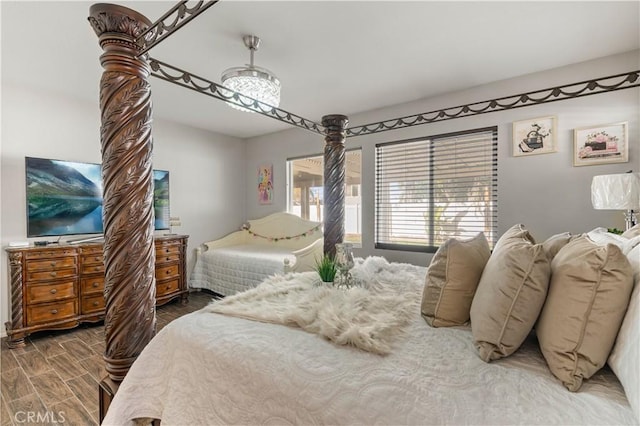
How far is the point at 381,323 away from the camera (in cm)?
109

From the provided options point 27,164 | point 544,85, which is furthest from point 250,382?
point 27,164

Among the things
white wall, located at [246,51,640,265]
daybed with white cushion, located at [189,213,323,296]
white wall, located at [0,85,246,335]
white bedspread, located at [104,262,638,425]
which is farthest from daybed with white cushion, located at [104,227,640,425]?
white wall, located at [0,85,246,335]

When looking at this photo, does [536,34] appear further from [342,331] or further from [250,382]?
[250,382]

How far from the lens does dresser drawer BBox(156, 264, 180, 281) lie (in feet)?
12.0

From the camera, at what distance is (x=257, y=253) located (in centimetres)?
413

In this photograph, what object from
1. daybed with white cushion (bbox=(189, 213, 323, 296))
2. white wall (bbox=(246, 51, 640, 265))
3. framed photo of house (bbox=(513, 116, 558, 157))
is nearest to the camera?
white wall (bbox=(246, 51, 640, 265))

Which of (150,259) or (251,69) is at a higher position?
(251,69)

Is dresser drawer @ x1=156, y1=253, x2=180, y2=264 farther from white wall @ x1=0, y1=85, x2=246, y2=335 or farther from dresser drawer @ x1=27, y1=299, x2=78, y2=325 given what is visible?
dresser drawer @ x1=27, y1=299, x2=78, y2=325

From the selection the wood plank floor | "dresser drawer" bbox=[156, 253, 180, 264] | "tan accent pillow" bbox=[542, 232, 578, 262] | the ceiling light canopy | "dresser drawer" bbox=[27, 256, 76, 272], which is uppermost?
the ceiling light canopy

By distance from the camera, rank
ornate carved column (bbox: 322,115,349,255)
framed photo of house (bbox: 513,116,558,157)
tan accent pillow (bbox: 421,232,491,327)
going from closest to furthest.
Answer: tan accent pillow (bbox: 421,232,491,327)
ornate carved column (bbox: 322,115,349,255)
framed photo of house (bbox: 513,116,558,157)

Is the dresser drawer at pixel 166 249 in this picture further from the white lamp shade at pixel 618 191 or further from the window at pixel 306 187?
the white lamp shade at pixel 618 191

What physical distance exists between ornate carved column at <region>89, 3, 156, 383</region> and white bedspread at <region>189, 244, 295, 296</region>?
2.42 m

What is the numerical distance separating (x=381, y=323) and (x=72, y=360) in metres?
2.77

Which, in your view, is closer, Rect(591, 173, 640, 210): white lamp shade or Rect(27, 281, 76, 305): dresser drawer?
Rect(591, 173, 640, 210): white lamp shade
